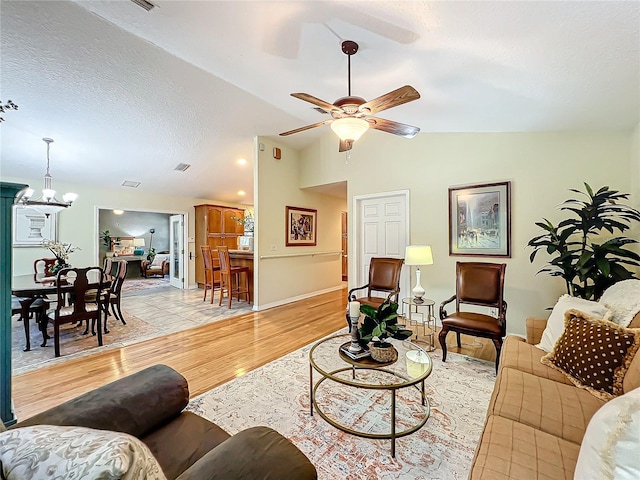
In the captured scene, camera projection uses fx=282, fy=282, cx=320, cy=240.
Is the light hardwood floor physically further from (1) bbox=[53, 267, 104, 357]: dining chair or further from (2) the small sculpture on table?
(2) the small sculpture on table

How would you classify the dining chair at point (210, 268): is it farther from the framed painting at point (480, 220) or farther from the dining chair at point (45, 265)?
the framed painting at point (480, 220)

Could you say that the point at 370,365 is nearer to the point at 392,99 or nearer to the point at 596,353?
the point at 596,353

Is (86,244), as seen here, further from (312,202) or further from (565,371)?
(565,371)

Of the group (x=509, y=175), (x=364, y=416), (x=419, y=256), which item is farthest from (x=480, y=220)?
(x=364, y=416)

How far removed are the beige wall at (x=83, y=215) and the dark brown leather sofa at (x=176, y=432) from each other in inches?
236

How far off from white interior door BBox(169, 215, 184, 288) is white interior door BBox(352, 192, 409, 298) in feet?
16.3

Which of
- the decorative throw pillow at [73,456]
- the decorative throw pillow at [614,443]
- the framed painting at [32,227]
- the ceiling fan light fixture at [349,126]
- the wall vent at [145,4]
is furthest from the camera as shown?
the framed painting at [32,227]

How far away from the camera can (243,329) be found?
4.07 meters

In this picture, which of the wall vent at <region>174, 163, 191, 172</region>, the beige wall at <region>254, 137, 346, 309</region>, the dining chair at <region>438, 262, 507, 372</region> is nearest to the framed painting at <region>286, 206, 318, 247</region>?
the beige wall at <region>254, 137, 346, 309</region>

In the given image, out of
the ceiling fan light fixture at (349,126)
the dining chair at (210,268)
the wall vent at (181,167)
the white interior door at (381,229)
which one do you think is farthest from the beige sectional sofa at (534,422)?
the wall vent at (181,167)

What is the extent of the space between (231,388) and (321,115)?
3.78 meters

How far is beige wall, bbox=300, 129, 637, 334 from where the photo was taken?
316cm

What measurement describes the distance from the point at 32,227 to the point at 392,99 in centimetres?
694

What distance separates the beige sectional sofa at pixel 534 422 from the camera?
107cm
